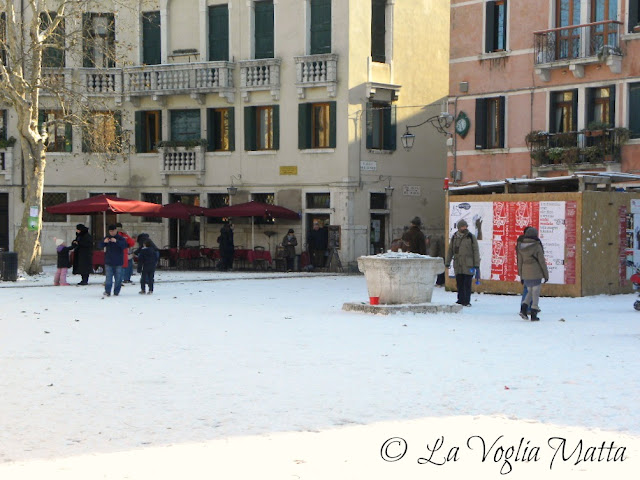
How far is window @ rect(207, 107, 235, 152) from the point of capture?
40406 mm

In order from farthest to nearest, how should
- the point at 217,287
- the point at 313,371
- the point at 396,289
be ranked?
1. the point at 217,287
2. the point at 396,289
3. the point at 313,371

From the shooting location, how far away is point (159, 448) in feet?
26.4

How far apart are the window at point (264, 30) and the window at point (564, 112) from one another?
35.7 feet

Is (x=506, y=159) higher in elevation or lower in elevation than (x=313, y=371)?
higher

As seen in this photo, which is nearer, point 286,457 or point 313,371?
point 286,457

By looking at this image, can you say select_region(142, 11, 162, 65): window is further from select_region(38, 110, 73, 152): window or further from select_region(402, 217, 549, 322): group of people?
select_region(402, 217, 549, 322): group of people

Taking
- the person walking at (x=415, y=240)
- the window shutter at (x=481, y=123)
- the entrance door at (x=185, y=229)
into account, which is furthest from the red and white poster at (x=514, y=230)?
the entrance door at (x=185, y=229)

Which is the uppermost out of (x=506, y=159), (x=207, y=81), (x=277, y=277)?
(x=207, y=81)

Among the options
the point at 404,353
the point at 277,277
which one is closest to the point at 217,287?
the point at 277,277

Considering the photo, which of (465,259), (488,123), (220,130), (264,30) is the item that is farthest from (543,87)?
(465,259)

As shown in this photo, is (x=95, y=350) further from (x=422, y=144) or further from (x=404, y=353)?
(x=422, y=144)

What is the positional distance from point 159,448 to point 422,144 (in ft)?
108

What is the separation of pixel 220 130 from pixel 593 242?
19633mm

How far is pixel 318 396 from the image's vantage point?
34.0 feet
